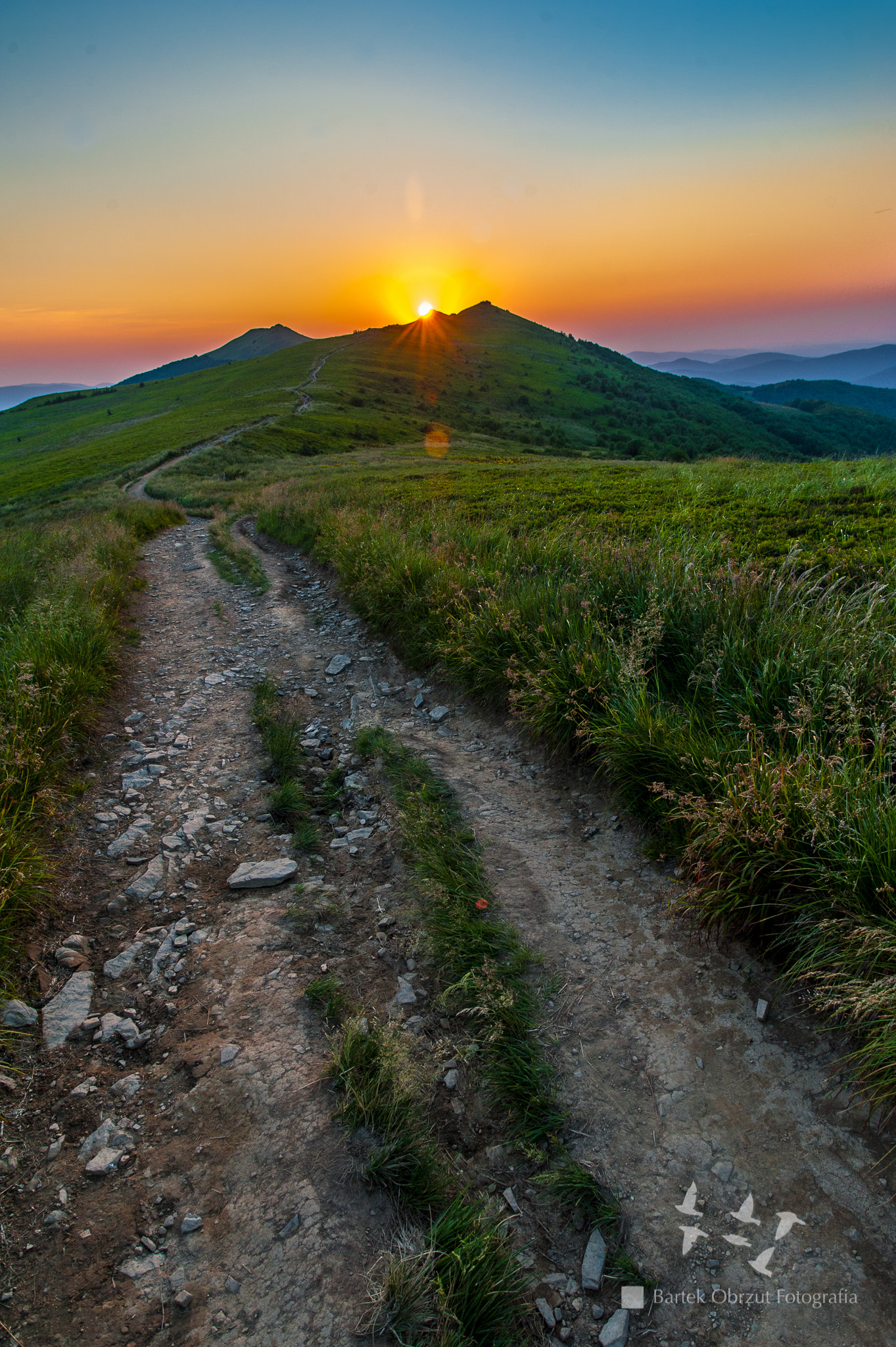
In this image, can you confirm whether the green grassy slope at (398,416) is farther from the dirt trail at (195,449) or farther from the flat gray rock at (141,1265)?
the flat gray rock at (141,1265)

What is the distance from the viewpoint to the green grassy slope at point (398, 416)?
64688mm

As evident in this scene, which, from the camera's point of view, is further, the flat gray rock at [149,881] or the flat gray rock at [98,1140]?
the flat gray rock at [149,881]

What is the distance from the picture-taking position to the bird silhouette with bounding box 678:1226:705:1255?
2.54 meters

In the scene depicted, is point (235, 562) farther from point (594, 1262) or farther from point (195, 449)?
point (195, 449)

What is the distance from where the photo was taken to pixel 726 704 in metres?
4.97

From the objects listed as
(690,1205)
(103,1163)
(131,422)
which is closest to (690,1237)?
(690,1205)

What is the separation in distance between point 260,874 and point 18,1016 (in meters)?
1.73

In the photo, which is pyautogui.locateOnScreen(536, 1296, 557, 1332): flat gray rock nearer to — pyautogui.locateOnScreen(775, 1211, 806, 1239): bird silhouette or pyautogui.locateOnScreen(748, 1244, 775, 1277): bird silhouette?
pyautogui.locateOnScreen(748, 1244, 775, 1277): bird silhouette

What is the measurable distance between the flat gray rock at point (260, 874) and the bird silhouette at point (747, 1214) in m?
3.53

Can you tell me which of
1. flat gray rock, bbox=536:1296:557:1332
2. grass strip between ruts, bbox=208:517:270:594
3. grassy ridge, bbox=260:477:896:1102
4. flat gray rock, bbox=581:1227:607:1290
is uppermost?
grass strip between ruts, bbox=208:517:270:594

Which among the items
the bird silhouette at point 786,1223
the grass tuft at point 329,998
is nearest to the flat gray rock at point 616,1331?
the bird silhouette at point 786,1223

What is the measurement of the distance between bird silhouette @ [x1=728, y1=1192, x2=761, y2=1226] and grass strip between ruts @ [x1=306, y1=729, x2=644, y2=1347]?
0.50m

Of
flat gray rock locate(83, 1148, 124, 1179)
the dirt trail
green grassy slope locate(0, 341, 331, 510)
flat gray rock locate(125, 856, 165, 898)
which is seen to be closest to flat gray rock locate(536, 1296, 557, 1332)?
flat gray rock locate(83, 1148, 124, 1179)

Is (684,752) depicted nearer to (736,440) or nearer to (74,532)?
(74,532)
